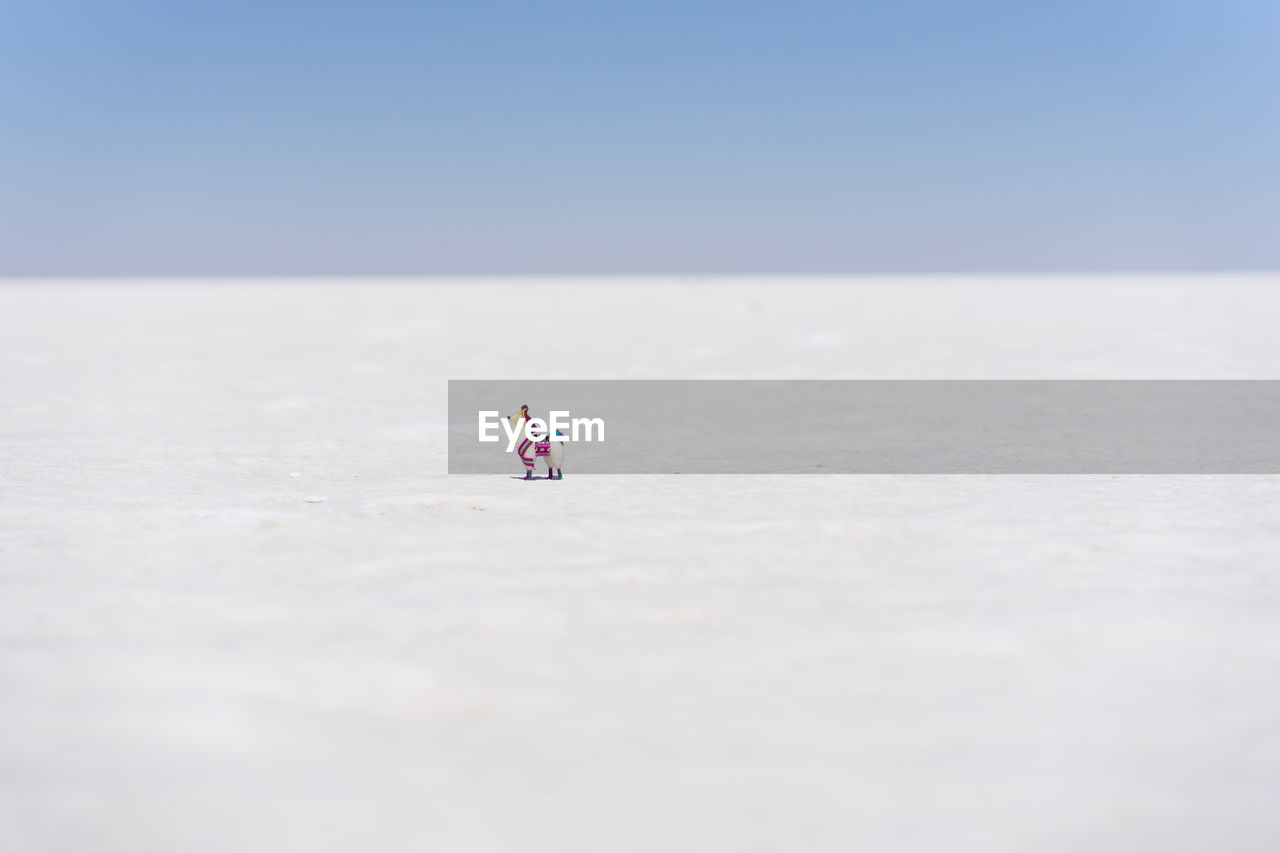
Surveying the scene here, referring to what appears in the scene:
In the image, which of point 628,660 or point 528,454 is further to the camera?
point 528,454

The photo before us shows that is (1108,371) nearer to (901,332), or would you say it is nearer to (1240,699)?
(901,332)

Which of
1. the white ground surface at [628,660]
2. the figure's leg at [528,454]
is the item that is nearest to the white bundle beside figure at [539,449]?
the figure's leg at [528,454]

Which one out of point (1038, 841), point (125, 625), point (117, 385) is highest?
point (117, 385)

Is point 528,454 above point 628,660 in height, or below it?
above

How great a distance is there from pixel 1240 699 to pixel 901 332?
20739 mm

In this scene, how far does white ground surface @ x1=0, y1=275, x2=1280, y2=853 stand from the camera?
111 inches

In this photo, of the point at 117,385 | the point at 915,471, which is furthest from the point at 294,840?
the point at 117,385

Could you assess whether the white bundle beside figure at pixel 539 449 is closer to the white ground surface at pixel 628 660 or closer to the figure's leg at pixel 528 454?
the figure's leg at pixel 528 454

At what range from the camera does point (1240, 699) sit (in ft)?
11.4

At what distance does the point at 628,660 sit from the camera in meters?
3.79

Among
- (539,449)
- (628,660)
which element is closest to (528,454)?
(539,449)

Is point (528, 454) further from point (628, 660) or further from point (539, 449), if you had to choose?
point (628, 660)

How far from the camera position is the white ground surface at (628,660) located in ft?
9.21

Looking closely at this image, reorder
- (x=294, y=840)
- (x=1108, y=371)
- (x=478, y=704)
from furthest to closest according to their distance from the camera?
1. (x=1108, y=371)
2. (x=478, y=704)
3. (x=294, y=840)
